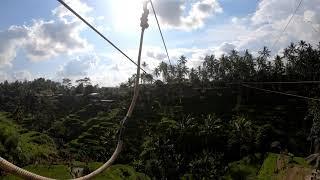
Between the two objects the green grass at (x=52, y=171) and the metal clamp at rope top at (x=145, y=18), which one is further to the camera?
the green grass at (x=52, y=171)

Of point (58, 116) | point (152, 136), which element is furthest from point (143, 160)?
point (58, 116)

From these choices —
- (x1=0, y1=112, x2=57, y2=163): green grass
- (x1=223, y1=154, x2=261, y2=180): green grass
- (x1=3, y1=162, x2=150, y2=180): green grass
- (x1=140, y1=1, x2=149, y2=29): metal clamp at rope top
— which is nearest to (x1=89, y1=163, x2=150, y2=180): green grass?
(x1=3, y1=162, x2=150, y2=180): green grass

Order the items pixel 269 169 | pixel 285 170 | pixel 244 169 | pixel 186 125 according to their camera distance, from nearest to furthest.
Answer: pixel 285 170
pixel 269 169
pixel 244 169
pixel 186 125

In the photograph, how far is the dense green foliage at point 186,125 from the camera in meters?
65.8

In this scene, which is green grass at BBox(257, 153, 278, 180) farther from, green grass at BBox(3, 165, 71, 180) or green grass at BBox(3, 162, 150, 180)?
green grass at BBox(3, 165, 71, 180)

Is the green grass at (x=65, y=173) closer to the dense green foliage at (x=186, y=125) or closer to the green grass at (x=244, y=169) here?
the dense green foliage at (x=186, y=125)

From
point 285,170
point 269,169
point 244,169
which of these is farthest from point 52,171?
point 244,169

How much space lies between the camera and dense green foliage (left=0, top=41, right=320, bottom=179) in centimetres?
6581

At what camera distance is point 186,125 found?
80438 millimetres

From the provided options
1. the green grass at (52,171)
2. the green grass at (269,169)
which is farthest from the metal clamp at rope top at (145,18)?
the green grass at (269,169)

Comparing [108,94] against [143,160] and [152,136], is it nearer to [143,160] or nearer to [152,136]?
[152,136]

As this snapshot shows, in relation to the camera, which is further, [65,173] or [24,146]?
[24,146]

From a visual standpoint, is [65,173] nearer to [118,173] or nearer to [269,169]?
[118,173]

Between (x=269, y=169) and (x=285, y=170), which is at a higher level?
(x=285, y=170)
